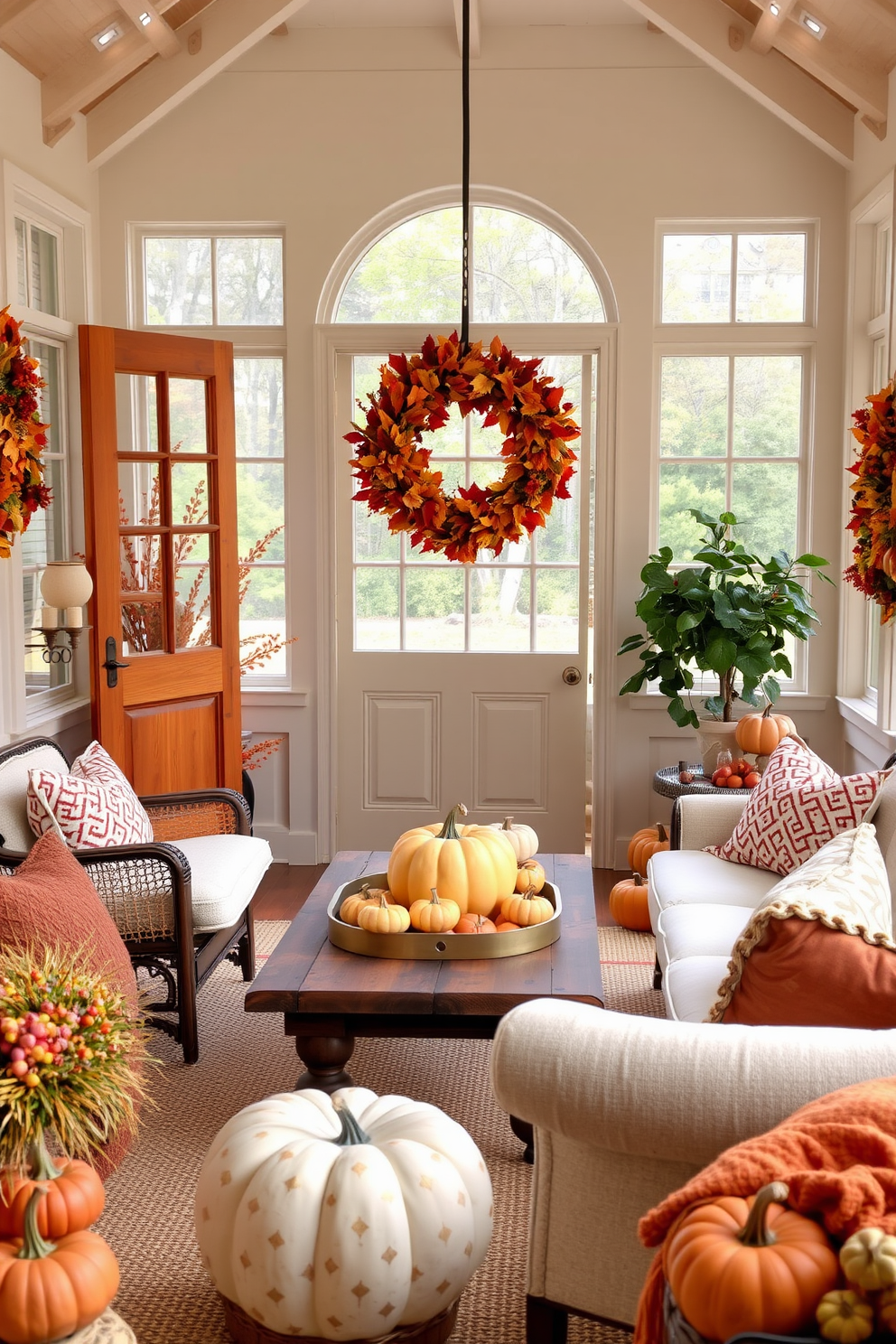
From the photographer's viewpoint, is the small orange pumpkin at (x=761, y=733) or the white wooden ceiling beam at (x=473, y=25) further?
the white wooden ceiling beam at (x=473, y=25)

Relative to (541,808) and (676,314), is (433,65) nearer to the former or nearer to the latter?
(676,314)

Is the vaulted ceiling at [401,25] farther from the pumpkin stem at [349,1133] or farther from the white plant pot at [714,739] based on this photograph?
the pumpkin stem at [349,1133]

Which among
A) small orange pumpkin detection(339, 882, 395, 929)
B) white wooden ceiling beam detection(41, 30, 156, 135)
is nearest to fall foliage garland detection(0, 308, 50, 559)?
white wooden ceiling beam detection(41, 30, 156, 135)

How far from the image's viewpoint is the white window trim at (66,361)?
4.16 metres

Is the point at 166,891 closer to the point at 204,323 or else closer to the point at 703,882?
the point at 703,882

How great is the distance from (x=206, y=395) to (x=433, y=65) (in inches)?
63.6

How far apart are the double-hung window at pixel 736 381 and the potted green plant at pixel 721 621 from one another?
0.31m

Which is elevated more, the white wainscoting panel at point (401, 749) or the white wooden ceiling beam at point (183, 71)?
the white wooden ceiling beam at point (183, 71)

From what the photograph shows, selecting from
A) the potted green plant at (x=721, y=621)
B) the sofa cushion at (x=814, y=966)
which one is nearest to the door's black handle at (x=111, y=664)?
the potted green plant at (x=721, y=621)

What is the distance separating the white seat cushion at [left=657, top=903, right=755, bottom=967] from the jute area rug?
570 mm

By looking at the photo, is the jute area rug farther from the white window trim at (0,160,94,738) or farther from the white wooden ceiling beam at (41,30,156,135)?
the white wooden ceiling beam at (41,30,156,135)

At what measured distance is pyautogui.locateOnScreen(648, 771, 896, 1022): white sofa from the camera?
2.67 m

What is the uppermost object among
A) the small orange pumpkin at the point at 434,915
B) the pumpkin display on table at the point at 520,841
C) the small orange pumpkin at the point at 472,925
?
the pumpkin display on table at the point at 520,841

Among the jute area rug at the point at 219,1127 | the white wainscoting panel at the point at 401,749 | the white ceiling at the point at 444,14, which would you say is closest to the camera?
the jute area rug at the point at 219,1127
